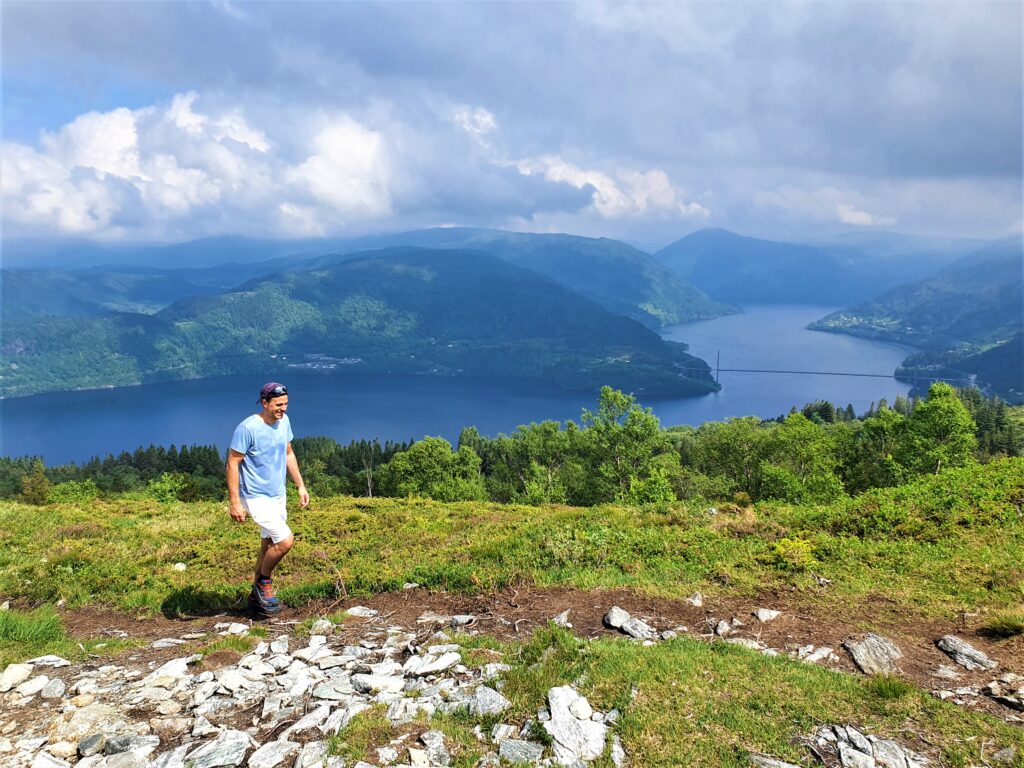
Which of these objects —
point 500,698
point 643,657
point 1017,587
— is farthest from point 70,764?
point 1017,587

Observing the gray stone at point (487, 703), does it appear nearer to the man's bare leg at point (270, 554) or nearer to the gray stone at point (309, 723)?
the gray stone at point (309, 723)

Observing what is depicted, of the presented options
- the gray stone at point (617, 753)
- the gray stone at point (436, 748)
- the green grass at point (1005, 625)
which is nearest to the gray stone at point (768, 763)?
the gray stone at point (617, 753)

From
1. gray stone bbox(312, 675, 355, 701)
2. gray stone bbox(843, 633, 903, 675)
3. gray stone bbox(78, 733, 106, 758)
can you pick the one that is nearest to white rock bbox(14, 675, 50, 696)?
gray stone bbox(78, 733, 106, 758)

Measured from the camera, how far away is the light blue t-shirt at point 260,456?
8.95 metres

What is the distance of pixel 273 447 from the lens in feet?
30.2

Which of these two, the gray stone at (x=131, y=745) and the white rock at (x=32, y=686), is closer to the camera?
the gray stone at (x=131, y=745)

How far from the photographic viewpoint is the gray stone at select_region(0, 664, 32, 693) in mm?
6912

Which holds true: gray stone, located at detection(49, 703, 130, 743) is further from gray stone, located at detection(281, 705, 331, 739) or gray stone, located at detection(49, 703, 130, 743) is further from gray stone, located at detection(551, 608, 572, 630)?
gray stone, located at detection(551, 608, 572, 630)

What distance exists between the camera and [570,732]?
5.71m

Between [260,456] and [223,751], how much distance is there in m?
4.36

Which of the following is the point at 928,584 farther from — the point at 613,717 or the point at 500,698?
the point at 500,698

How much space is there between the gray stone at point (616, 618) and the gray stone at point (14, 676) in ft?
→ 24.7

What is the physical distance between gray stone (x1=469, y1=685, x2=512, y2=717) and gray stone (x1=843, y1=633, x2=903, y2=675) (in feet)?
15.2

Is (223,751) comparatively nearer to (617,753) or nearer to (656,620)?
(617,753)
